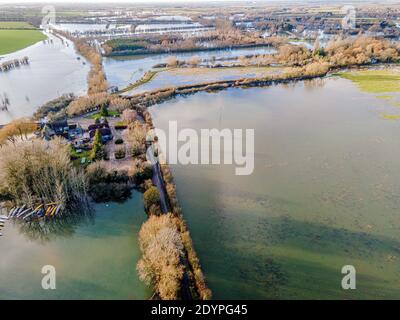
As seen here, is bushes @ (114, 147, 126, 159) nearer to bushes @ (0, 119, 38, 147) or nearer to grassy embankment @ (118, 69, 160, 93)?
bushes @ (0, 119, 38, 147)

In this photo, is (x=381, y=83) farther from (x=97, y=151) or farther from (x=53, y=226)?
(x=53, y=226)

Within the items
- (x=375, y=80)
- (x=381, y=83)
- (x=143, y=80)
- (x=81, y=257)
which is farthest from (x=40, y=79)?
(x=381, y=83)

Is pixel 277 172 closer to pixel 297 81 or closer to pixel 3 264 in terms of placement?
pixel 3 264

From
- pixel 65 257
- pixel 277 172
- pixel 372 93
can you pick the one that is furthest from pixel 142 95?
pixel 372 93

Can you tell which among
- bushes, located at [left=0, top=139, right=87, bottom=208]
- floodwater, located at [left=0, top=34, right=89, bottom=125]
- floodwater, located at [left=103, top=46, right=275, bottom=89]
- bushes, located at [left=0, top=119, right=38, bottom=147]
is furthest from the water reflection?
floodwater, located at [left=103, top=46, right=275, bottom=89]

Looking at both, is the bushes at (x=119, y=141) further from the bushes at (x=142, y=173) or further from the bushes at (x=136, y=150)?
the bushes at (x=142, y=173)

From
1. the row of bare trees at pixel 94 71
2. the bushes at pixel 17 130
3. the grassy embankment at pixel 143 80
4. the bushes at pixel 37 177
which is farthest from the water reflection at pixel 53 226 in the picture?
the grassy embankment at pixel 143 80
